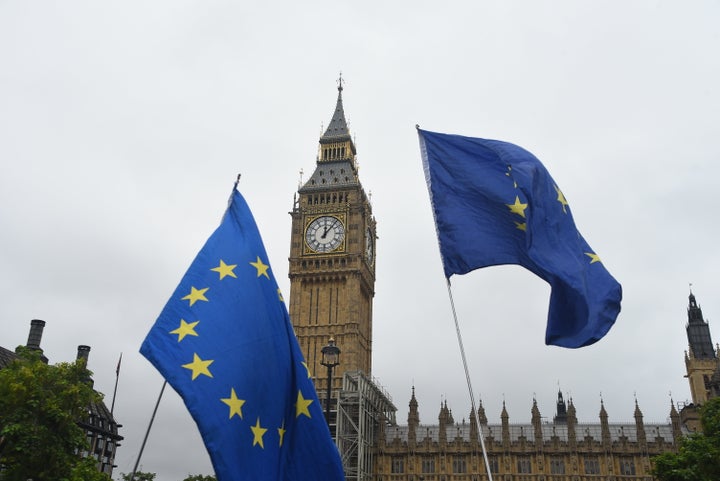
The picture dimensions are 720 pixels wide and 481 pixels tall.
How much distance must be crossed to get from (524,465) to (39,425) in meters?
56.8

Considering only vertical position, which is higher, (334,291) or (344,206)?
(344,206)

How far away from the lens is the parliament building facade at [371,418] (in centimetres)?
7588

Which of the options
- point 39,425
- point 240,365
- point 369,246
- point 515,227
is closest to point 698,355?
point 369,246

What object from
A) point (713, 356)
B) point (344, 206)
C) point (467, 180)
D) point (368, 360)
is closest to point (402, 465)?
point (368, 360)

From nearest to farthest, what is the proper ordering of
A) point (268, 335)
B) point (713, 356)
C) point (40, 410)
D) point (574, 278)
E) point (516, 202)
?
1. point (268, 335)
2. point (574, 278)
3. point (516, 202)
4. point (40, 410)
5. point (713, 356)

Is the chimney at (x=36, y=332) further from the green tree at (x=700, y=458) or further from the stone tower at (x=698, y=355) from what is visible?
the stone tower at (x=698, y=355)

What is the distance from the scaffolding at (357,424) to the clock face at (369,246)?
58.7 feet

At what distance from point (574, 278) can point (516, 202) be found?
2459 mm

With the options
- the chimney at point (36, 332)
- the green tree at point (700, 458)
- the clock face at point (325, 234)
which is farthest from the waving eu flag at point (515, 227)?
the chimney at point (36, 332)

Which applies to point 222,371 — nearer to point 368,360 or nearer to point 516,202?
point 516,202

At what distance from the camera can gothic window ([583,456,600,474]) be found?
75.6m

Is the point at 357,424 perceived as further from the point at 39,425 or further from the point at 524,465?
the point at 39,425

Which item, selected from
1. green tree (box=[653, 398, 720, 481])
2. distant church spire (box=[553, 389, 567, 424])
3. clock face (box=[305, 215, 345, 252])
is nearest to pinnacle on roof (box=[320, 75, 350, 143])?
clock face (box=[305, 215, 345, 252])

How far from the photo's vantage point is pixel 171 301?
1355cm
